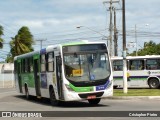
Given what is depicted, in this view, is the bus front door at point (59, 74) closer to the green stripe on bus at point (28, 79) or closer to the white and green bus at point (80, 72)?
the white and green bus at point (80, 72)

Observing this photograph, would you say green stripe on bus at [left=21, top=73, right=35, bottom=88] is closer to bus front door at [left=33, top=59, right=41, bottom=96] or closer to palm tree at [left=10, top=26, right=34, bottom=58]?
bus front door at [left=33, top=59, right=41, bottom=96]

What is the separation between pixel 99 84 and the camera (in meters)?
20.4

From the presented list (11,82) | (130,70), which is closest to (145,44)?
(11,82)

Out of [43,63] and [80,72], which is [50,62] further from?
[80,72]

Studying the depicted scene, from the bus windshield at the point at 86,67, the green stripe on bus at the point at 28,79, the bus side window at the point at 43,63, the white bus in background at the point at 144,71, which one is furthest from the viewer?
the white bus in background at the point at 144,71

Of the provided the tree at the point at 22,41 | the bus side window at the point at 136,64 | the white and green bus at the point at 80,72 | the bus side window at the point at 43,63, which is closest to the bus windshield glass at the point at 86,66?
the white and green bus at the point at 80,72

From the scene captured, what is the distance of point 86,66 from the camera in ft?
67.2

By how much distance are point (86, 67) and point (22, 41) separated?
56.8 meters

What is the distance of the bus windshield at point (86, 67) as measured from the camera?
2038cm

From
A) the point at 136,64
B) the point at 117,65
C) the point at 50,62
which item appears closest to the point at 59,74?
the point at 50,62

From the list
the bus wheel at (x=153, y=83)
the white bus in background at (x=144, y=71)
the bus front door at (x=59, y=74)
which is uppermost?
the bus front door at (x=59, y=74)

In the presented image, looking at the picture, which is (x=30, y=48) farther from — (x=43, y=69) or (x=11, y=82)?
(x=43, y=69)

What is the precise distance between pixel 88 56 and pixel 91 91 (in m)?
1.60

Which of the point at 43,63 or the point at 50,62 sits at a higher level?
the point at 50,62
